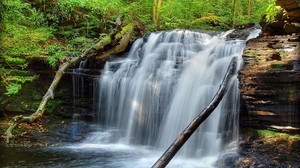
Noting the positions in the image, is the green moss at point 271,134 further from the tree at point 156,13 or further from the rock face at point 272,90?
the tree at point 156,13

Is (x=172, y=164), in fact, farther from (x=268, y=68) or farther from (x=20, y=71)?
(x=20, y=71)

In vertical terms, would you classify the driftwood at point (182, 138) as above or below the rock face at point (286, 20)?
below

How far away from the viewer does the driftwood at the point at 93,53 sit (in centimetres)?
926

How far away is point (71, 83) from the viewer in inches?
440

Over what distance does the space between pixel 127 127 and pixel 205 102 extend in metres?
2.79

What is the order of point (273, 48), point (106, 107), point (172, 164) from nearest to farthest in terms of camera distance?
point (172, 164)
point (273, 48)
point (106, 107)

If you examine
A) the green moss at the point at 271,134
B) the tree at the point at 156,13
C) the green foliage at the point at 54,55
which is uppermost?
the tree at the point at 156,13

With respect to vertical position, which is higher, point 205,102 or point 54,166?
point 205,102

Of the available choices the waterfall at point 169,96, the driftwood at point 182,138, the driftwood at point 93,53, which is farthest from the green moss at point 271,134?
the driftwood at point 93,53

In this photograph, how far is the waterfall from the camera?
8008 millimetres

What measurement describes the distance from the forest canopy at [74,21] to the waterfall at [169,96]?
6.34 ft

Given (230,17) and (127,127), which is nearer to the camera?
(127,127)

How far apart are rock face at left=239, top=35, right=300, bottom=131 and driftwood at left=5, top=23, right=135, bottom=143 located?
562cm

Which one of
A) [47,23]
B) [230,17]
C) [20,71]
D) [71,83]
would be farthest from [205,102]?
[230,17]
